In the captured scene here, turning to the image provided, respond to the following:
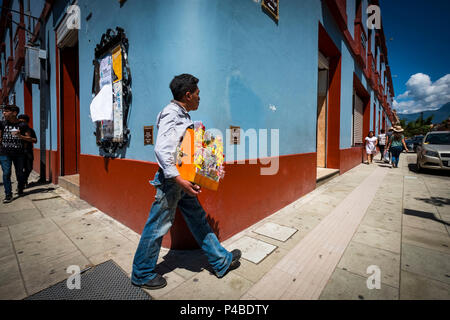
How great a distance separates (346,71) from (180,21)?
7646 mm

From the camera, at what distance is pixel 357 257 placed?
7.88ft

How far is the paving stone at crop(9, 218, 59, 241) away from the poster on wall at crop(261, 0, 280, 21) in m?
4.84

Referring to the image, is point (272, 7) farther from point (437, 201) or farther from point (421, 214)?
point (437, 201)

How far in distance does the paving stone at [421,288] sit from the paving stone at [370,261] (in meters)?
0.07

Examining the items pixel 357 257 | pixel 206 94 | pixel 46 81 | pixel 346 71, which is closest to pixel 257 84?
pixel 206 94

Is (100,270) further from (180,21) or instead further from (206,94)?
(180,21)

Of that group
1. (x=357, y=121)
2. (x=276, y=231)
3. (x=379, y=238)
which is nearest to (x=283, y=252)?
(x=276, y=231)

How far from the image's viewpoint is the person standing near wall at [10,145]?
451 cm

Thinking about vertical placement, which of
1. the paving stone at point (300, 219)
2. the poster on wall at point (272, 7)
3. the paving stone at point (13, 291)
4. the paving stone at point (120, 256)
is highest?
the poster on wall at point (272, 7)

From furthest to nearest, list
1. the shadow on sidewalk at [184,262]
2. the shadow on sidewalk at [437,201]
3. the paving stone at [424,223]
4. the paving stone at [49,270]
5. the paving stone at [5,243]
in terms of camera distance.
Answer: the shadow on sidewalk at [437,201]
the paving stone at [424,223]
the paving stone at [5,243]
the shadow on sidewalk at [184,262]
the paving stone at [49,270]

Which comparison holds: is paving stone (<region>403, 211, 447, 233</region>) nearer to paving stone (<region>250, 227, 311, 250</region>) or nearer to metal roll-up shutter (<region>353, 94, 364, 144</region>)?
paving stone (<region>250, 227, 311, 250</region>)

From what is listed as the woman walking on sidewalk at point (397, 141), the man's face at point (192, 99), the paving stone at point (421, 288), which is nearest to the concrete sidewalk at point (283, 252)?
the paving stone at point (421, 288)

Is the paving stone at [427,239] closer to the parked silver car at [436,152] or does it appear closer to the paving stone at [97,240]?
the paving stone at [97,240]

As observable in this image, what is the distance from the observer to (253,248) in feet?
8.57
